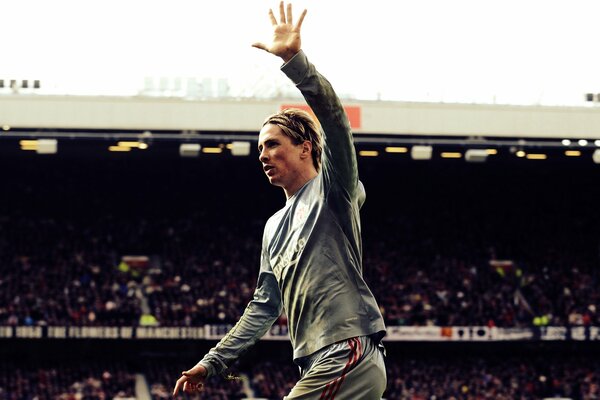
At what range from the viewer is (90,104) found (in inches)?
1206

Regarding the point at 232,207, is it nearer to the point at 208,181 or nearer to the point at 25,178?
the point at 208,181

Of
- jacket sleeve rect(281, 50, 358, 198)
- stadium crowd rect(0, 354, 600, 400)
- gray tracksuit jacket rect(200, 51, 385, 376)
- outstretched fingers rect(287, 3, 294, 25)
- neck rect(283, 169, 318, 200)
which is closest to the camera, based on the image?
jacket sleeve rect(281, 50, 358, 198)

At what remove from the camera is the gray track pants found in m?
4.45

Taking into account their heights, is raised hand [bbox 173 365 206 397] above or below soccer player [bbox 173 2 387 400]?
below

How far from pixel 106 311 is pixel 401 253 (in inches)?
383

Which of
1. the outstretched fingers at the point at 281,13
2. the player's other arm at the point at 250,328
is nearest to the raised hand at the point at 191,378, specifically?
the player's other arm at the point at 250,328

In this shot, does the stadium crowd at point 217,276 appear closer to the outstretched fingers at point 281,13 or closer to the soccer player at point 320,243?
the soccer player at point 320,243

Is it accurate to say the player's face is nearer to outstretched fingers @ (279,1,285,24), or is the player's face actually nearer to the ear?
the ear

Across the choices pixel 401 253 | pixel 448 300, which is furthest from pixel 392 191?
pixel 448 300

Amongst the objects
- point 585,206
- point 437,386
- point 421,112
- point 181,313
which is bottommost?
point 437,386

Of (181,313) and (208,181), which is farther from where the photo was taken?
(208,181)

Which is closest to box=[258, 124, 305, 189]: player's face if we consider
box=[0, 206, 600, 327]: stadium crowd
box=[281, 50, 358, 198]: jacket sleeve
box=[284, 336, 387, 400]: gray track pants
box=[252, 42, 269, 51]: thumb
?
box=[281, 50, 358, 198]: jacket sleeve

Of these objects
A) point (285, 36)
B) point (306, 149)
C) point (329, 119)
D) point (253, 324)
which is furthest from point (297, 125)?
point (253, 324)

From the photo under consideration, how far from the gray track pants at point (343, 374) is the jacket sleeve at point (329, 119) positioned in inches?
24.1
